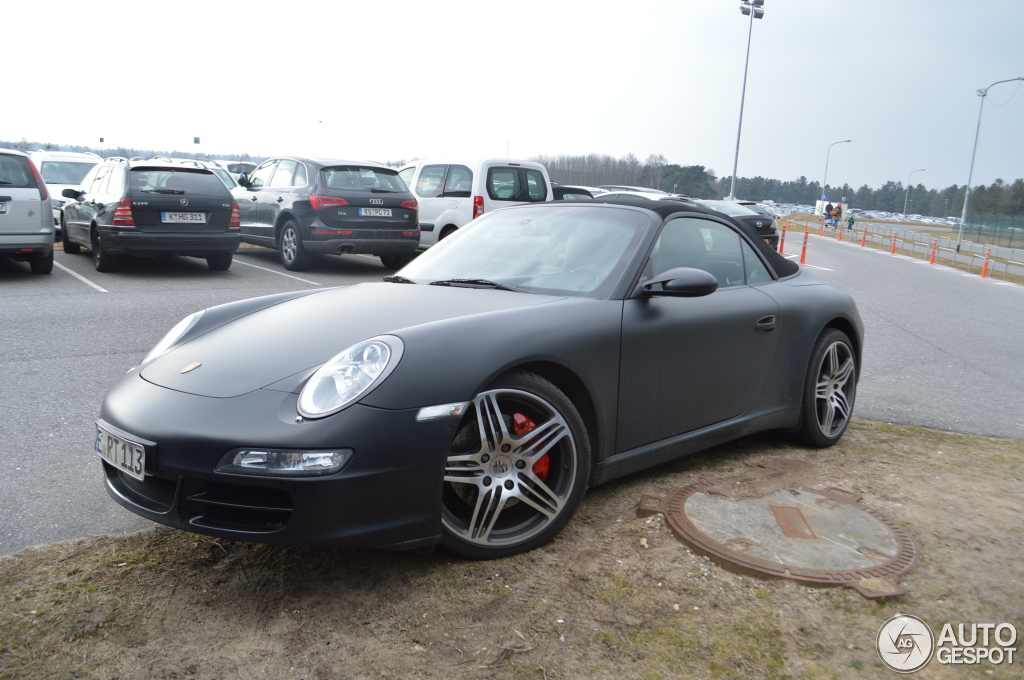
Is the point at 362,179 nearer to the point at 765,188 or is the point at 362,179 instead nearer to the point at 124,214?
the point at 124,214

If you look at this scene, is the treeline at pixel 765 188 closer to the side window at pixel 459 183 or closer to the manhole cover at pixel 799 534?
the side window at pixel 459 183

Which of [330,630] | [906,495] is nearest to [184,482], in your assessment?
[330,630]

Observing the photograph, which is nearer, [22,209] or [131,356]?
[131,356]

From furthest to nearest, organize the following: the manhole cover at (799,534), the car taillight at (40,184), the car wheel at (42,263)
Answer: the car wheel at (42,263) → the car taillight at (40,184) → the manhole cover at (799,534)

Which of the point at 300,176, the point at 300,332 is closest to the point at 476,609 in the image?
the point at 300,332

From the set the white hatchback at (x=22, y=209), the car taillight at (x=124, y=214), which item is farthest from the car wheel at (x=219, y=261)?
the white hatchback at (x=22, y=209)

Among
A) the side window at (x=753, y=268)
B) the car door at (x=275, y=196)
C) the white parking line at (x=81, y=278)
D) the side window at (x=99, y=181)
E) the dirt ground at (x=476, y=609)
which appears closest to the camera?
the dirt ground at (x=476, y=609)

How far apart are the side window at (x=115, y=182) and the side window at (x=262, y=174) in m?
2.38

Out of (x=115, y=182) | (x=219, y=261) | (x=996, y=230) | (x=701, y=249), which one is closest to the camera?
(x=701, y=249)

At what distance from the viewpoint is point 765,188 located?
5773 inches

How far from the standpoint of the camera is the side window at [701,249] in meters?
3.78

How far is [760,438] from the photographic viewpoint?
4750mm

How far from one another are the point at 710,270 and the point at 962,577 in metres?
1.75

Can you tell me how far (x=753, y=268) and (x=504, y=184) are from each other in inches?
369
